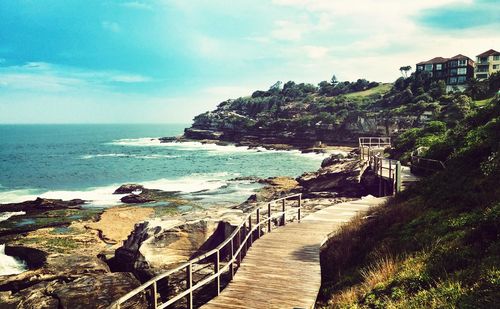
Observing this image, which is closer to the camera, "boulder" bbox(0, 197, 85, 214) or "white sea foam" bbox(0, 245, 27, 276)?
"white sea foam" bbox(0, 245, 27, 276)

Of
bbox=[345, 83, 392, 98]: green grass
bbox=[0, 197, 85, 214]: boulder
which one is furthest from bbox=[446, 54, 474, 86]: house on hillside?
bbox=[0, 197, 85, 214]: boulder

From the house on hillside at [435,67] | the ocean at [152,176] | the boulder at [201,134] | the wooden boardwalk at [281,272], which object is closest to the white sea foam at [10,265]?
the wooden boardwalk at [281,272]

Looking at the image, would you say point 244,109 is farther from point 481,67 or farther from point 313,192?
point 313,192

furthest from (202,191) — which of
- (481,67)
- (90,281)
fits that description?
(481,67)

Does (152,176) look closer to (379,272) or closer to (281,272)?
(281,272)

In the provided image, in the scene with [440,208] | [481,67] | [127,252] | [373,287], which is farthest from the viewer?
[481,67]

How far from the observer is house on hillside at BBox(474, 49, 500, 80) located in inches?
4011

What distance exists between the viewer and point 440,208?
1127cm

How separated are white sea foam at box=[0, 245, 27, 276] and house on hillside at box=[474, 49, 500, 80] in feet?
387

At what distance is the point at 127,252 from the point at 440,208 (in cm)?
1235

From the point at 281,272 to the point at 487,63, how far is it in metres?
118

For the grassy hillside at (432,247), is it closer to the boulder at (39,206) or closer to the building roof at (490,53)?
Result: the boulder at (39,206)

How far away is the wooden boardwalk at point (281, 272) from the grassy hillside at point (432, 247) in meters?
0.61

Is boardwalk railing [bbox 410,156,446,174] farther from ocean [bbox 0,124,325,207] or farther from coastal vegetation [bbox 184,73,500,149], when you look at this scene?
ocean [bbox 0,124,325,207]
